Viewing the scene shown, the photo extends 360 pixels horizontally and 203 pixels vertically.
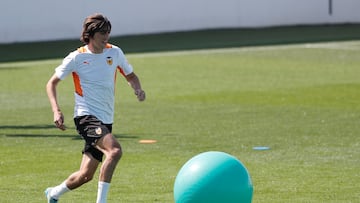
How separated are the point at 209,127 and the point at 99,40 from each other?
766 cm

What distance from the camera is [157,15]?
40.3 metres

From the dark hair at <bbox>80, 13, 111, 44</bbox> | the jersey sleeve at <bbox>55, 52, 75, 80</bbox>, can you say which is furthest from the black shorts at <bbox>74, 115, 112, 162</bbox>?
the dark hair at <bbox>80, 13, 111, 44</bbox>

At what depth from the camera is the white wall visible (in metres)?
37.5

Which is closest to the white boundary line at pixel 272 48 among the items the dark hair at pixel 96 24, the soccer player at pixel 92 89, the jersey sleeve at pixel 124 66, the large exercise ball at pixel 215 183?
the jersey sleeve at pixel 124 66

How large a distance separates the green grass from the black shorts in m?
1.12

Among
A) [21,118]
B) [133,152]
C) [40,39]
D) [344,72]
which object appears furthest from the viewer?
[40,39]

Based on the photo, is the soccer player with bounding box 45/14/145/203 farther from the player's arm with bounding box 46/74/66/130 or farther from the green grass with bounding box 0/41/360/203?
the green grass with bounding box 0/41/360/203

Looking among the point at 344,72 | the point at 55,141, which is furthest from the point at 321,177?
the point at 344,72

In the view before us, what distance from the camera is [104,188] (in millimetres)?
10375

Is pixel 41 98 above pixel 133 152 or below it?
below

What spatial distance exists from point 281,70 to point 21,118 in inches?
402

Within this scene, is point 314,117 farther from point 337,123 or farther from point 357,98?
point 357,98

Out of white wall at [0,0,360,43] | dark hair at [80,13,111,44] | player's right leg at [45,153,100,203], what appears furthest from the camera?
white wall at [0,0,360,43]

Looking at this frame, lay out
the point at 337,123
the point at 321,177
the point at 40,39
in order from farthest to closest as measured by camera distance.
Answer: the point at 40,39, the point at 337,123, the point at 321,177
